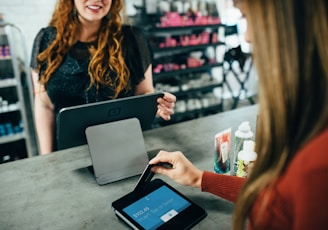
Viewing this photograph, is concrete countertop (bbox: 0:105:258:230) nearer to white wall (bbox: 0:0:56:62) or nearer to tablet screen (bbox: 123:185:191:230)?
tablet screen (bbox: 123:185:191:230)

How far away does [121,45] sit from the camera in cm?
188

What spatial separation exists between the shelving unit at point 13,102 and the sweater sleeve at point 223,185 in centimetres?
287

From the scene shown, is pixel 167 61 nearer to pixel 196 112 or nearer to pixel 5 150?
pixel 196 112

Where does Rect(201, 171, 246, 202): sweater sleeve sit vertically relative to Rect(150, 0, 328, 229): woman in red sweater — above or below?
below

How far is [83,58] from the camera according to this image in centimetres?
185

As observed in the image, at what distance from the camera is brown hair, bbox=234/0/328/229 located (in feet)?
1.82

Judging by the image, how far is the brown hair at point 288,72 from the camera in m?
0.55

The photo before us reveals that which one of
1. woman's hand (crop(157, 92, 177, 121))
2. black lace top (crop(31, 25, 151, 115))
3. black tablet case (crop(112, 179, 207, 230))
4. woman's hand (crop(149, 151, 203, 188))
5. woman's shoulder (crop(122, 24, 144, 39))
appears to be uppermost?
woman's shoulder (crop(122, 24, 144, 39))

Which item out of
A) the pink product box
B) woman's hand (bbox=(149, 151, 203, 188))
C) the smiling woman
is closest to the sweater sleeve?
woman's hand (bbox=(149, 151, 203, 188))

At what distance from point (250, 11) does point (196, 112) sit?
4180 millimetres

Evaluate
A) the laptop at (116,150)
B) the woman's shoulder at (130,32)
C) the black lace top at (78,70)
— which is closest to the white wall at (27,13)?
the black lace top at (78,70)

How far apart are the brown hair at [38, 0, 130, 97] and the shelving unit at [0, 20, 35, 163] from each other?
1.70 metres

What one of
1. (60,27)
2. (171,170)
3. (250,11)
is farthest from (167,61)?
(250,11)

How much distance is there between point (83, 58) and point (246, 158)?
1.15 meters
